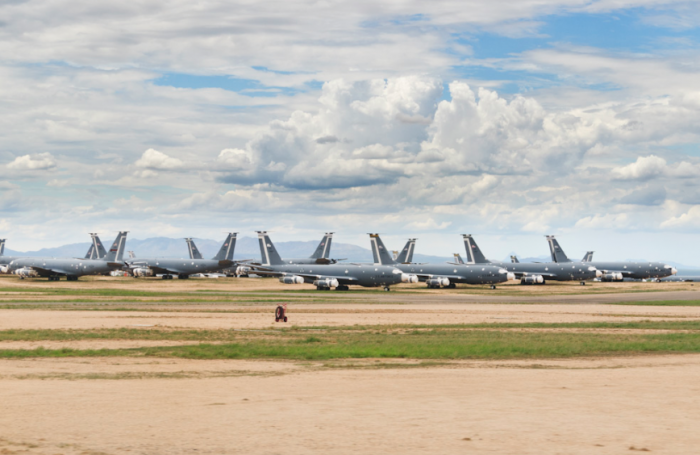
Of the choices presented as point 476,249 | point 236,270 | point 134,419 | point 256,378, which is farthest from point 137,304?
point 236,270

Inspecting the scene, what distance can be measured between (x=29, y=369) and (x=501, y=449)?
21.2 meters

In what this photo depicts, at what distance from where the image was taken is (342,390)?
950 inches

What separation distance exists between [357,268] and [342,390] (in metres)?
97.3

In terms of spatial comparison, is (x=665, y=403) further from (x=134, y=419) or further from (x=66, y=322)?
(x=66, y=322)

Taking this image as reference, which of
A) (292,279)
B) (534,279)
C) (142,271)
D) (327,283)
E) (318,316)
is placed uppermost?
(142,271)

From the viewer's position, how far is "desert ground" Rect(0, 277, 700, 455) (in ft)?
54.5

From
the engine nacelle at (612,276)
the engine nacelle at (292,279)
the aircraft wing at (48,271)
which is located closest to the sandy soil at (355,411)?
the engine nacelle at (292,279)

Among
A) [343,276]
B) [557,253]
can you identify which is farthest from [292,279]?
[557,253]

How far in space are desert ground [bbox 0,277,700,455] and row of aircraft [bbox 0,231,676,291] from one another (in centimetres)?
6958

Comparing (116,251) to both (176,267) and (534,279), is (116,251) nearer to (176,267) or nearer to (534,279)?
(176,267)

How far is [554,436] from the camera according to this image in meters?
17.2

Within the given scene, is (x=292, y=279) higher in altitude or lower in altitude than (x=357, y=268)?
lower

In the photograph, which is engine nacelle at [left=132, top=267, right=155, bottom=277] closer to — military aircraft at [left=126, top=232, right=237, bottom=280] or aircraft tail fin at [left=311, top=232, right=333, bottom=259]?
military aircraft at [left=126, top=232, right=237, bottom=280]

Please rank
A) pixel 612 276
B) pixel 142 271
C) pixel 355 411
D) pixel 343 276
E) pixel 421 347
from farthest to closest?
pixel 612 276, pixel 142 271, pixel 343 276, pixel 421 347, pixel 355 411
